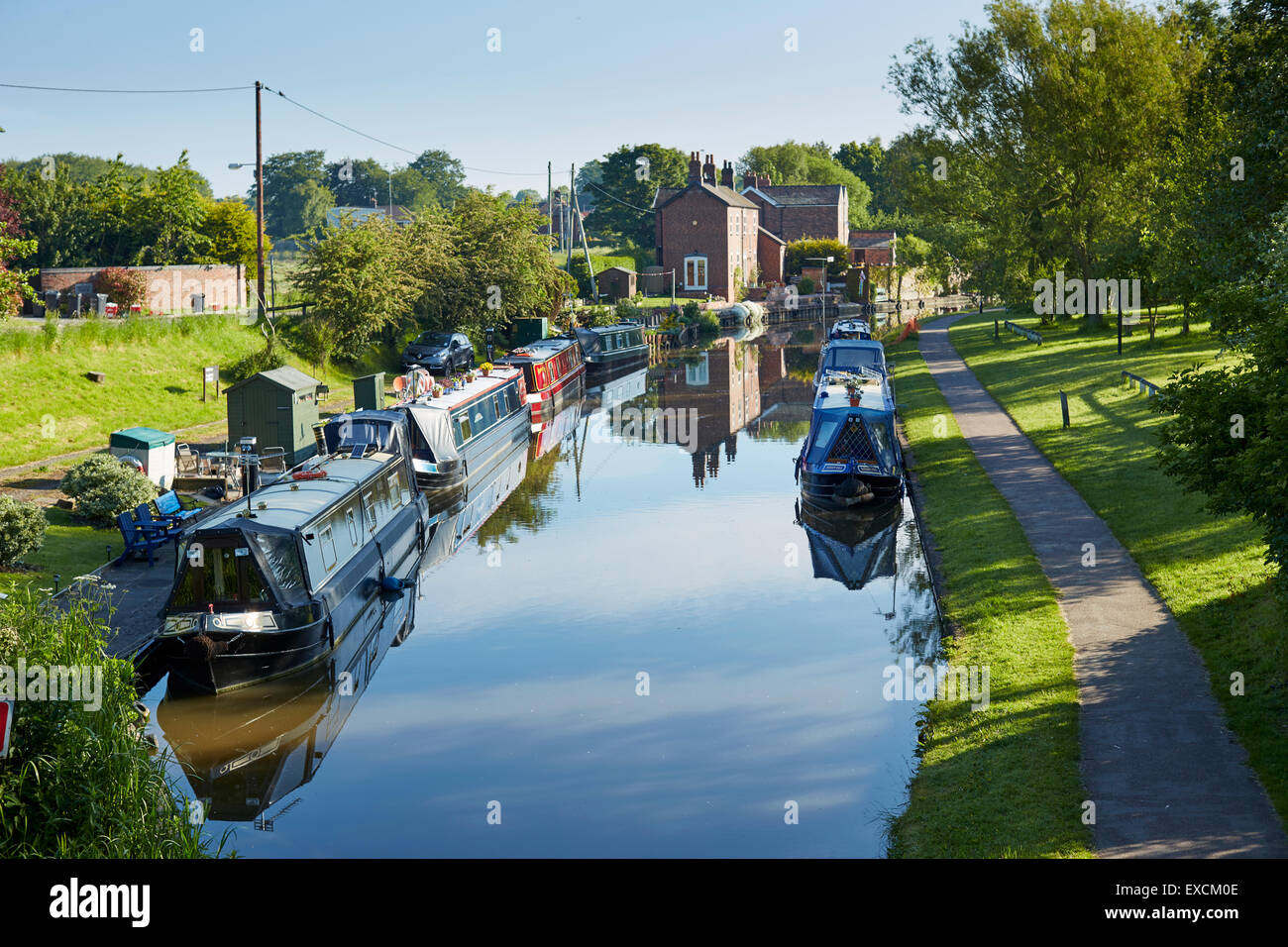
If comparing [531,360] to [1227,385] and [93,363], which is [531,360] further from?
[1227,385]

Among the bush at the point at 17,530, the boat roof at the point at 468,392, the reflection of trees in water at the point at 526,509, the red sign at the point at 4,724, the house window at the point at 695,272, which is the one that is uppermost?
the house window at the point at 695,272

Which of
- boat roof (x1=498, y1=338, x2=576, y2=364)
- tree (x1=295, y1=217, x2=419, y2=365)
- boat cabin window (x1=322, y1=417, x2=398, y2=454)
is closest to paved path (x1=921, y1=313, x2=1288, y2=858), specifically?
boat cabin window (x1=322, y1=417, x2=398, y2=454)

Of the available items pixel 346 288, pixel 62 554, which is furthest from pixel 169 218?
pixel 62 554

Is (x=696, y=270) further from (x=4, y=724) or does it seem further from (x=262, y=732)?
(x=4, y=724)

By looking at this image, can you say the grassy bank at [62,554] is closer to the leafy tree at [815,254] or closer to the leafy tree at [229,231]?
the leafy tree at [229,231]

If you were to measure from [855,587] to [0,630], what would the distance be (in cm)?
1358

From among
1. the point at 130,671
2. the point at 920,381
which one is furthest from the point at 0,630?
the point at 920,381

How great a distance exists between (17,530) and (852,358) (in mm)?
24464

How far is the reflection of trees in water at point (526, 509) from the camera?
80.7 feet

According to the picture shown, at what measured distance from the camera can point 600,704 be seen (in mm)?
14883

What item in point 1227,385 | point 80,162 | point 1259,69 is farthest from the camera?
point 80,162

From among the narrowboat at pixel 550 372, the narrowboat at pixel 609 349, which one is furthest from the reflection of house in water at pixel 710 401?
the narrowboat at pixel 550 372

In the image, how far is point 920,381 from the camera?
4162 cm

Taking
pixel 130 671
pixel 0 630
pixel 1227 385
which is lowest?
pixel 130 671
